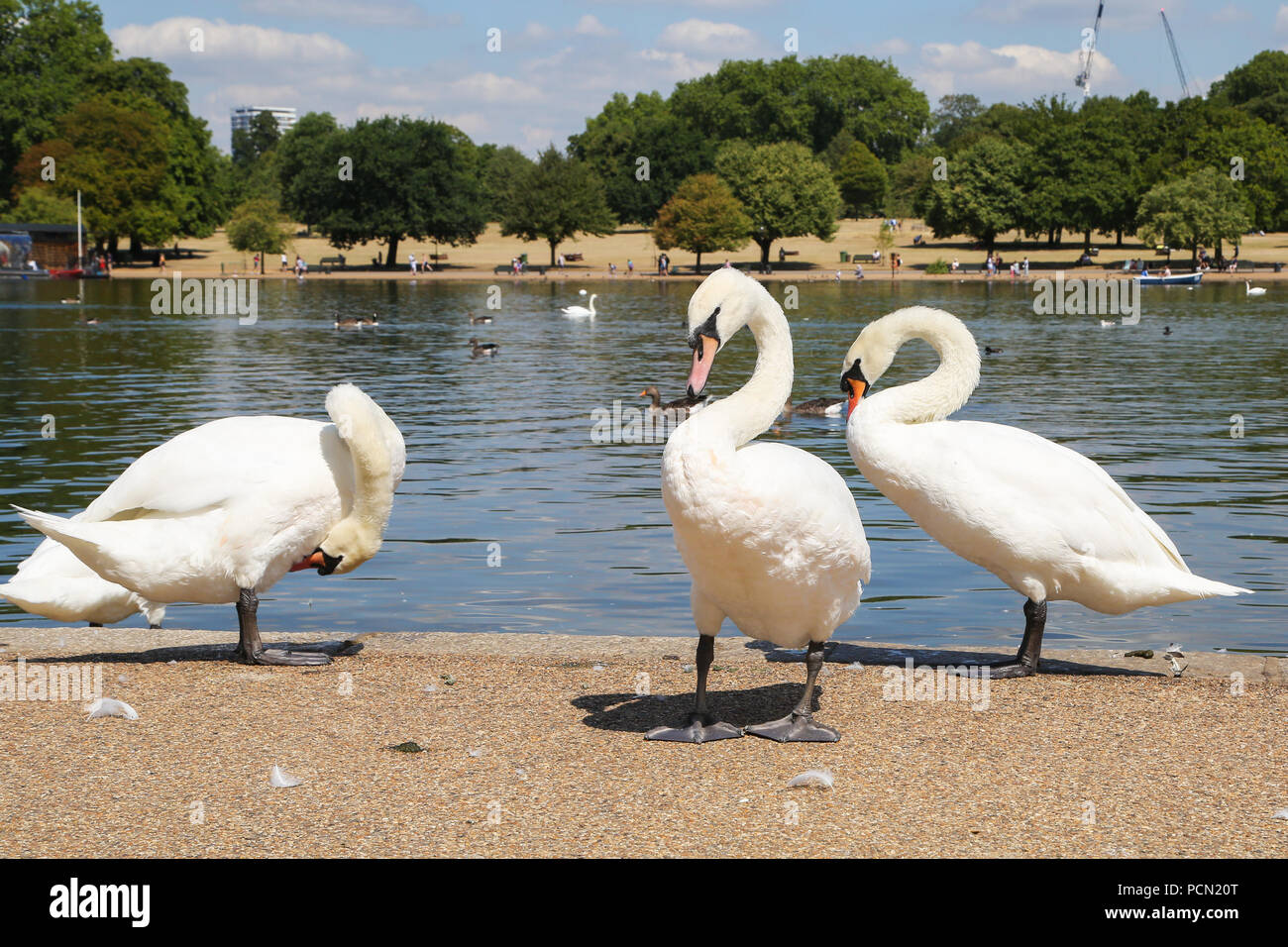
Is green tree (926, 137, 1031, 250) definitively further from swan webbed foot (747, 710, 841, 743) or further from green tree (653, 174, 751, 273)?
swan webbed foot (747, 710, 841, 743)

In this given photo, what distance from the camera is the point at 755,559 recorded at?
20.7 ft

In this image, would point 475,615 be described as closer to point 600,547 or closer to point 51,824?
point 600,547

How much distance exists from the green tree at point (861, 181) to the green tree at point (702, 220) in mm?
44126

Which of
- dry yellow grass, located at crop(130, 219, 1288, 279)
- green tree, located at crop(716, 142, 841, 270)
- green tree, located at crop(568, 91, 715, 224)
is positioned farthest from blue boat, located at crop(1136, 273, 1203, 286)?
green tree, located at crop(568, 91, 715, 224)

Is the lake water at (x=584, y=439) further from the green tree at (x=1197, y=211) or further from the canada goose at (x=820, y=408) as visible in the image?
the green tree at (x=1197, y=211)

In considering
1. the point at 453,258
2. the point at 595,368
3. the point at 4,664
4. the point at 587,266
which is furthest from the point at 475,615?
the point at 453,258

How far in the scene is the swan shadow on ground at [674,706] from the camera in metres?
7.09

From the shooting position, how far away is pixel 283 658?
27.6ft

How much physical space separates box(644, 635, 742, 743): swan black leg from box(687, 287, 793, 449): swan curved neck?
106 cm

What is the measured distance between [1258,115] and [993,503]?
494 feet

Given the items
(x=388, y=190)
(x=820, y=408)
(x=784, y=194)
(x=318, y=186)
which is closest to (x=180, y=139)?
(x=318, y=186)

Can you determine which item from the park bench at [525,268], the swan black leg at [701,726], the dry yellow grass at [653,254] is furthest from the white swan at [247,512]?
the park bench at [525,268]

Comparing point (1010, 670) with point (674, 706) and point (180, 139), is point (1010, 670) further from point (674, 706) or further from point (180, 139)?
point (180, 139)

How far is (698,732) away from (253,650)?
10.2 ft
